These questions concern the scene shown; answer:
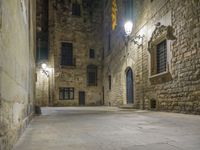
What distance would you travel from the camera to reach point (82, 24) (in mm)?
17406

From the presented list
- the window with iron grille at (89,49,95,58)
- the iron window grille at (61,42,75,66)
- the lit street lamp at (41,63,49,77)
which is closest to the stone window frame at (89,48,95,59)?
the window with iron grille at (89,49,95,58)

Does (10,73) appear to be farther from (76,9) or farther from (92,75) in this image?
(76,9)

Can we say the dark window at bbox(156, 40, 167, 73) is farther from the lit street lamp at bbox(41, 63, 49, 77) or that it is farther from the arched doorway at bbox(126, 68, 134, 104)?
the lit street lamp at bbox(41, 63, 49, 77)

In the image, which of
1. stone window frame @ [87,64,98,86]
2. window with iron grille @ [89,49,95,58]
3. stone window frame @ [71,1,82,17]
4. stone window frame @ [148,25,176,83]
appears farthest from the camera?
window with iron grille @ [89,49,95,58]

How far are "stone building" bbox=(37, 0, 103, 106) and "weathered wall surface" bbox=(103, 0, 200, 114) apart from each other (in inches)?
214

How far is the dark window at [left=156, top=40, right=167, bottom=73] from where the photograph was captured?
7.63 meters

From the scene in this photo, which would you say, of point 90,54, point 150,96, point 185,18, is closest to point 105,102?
point 90,54

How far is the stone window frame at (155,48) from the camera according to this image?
6.93m

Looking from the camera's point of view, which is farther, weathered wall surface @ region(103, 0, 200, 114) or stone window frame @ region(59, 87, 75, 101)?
stone window frame @ region(59, 87, 75, 101)

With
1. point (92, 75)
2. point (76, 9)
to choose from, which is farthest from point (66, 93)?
point (76, 9)

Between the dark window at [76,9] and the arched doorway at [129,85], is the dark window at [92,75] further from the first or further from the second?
the arched doorway at [129,85]

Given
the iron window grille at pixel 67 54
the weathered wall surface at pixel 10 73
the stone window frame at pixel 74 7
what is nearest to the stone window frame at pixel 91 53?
the iron window grille at pixel 67 54

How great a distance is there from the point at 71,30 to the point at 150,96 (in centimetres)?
1053

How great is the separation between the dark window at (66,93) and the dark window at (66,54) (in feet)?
6.50
